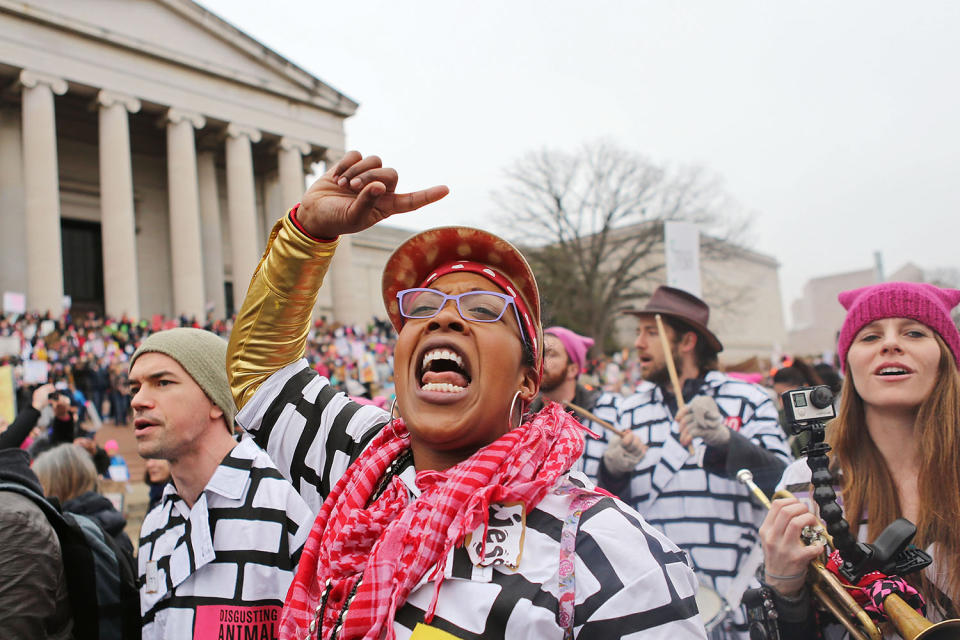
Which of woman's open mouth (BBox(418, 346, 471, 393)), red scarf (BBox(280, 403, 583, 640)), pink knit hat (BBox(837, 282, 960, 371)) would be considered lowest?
red scarf (BBox(280, 403, 583, 640))

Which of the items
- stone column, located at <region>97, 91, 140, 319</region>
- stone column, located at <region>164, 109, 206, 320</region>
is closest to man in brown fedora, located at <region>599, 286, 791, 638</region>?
stone column, located at <region>97, 91, 140, 319</region>

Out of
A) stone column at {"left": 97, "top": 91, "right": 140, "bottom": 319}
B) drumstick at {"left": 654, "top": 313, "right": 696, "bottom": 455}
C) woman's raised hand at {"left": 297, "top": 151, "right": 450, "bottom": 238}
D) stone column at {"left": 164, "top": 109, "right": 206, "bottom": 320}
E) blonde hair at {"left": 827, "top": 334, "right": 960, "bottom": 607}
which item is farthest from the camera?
stone column at {"left": 164, "top": 109, "right": 206, "bottom": 320}

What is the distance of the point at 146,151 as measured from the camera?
95.7 feet

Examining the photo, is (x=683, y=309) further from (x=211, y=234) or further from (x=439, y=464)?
(x=211, y=234)

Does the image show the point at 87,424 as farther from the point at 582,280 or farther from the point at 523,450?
the point at 582,280

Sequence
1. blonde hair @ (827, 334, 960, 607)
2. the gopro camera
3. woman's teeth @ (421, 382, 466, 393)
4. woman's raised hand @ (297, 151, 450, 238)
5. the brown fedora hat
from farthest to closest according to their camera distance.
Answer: the brown fedora hat < blonde hair @ (827, 334, 960, 607) < the gopro camera < woman's raised hand @ (297, 151, 450, 238) < woman's teeth @ (421, 382, 466, 393)

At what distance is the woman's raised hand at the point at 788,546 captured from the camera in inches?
75.1

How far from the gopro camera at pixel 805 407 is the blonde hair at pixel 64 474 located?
3.74m

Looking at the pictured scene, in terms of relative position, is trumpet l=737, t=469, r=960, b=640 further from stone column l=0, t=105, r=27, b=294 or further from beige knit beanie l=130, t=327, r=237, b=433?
stone column l=0, t=105, r=27, b=294

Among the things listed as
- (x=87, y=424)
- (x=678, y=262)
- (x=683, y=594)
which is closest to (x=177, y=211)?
(x=87, y=424)

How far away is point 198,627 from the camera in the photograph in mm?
2344

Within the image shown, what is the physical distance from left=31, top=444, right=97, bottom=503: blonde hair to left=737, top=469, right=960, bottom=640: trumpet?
372cm

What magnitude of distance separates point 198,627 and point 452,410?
1411mm

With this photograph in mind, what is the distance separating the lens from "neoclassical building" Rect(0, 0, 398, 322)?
2280cm
